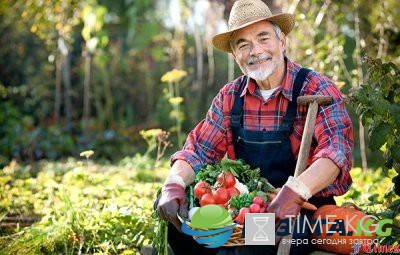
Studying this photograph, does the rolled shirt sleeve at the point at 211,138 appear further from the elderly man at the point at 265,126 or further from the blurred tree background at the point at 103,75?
the blurred tree background at the point at 103,75

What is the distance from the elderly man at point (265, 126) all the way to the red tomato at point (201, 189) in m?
0.08

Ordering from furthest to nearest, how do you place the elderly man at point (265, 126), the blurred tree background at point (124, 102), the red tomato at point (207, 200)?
the blurred tree background at point (124, 102), the elderly man at point (265, 126), the red tomato at point (207, 200)

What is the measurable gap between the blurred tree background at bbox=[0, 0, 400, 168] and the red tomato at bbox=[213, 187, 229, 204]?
5786mm

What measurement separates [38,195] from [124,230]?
4.45 feet

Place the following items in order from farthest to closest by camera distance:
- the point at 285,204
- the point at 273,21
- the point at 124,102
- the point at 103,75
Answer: the point at 124,102, the point at 103,75, the point at 273,21, the point at 285,204

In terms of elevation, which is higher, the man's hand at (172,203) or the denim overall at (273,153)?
the denim overall at (273,153)

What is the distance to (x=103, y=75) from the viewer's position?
37.8 ft

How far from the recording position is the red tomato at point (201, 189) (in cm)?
294

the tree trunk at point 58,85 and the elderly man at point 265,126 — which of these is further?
the tree trunk at point 58,85

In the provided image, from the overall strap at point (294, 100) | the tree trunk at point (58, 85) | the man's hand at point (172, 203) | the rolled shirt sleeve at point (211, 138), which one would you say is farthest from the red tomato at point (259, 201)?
the tree trunk at point (58, 85)

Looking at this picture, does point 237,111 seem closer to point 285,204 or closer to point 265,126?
point 265,126

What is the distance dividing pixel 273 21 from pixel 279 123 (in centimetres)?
55

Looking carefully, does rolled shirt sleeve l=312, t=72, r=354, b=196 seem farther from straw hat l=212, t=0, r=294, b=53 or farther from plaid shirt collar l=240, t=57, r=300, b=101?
straw hat l=212, t=0, r=294, b=53

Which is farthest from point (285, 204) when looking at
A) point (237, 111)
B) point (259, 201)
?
point (237, 111)
